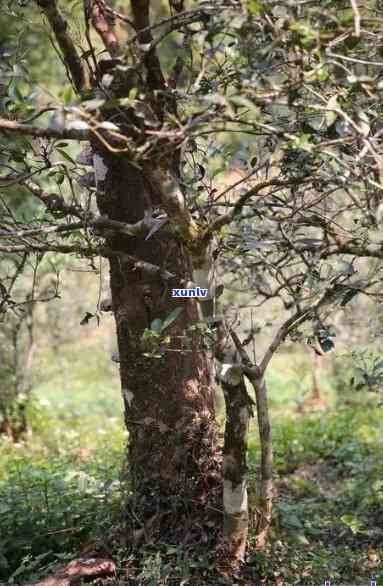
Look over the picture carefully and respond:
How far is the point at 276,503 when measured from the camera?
368cm

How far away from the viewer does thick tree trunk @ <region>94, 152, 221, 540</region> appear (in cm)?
322

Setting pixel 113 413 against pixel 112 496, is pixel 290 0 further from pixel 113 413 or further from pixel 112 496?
pixel 113 413

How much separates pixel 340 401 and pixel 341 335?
694 mm

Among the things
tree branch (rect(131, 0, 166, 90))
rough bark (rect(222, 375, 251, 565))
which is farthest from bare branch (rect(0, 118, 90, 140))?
rough bark (rect(222, 375, 251, 565))

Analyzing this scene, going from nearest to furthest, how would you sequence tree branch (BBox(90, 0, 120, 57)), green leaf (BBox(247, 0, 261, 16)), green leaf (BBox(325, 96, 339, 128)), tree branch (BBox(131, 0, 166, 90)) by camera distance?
green leaf (BBox(247, 0, 261, 16))
green leaf (BBox(325, 96, 339, 128))
tree branch (BBox(131, 0, 166, 90))
tree branch (BBox(90, 0, 120, 57))

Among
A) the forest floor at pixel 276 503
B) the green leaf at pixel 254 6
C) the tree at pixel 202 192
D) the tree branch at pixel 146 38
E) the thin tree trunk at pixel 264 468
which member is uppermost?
the tree branch at pixel 146 38

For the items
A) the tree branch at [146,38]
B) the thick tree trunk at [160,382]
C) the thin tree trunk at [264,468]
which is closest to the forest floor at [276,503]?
the thin tree trunk at [264,468]

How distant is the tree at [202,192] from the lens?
7.27 feet

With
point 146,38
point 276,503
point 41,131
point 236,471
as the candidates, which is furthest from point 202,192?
point 276,503

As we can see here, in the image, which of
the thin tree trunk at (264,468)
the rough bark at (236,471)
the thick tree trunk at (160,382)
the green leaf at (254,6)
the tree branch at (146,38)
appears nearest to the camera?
the green leaf at (254,6)

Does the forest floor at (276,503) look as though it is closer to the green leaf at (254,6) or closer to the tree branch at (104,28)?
the tree branch at (104,28)

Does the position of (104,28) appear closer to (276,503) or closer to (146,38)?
(146,38)

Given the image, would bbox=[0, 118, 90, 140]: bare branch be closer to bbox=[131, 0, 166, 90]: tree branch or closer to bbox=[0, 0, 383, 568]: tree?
bbox=[0, 0, 383, 568]: tree

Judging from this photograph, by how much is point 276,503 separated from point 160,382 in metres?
0.95
